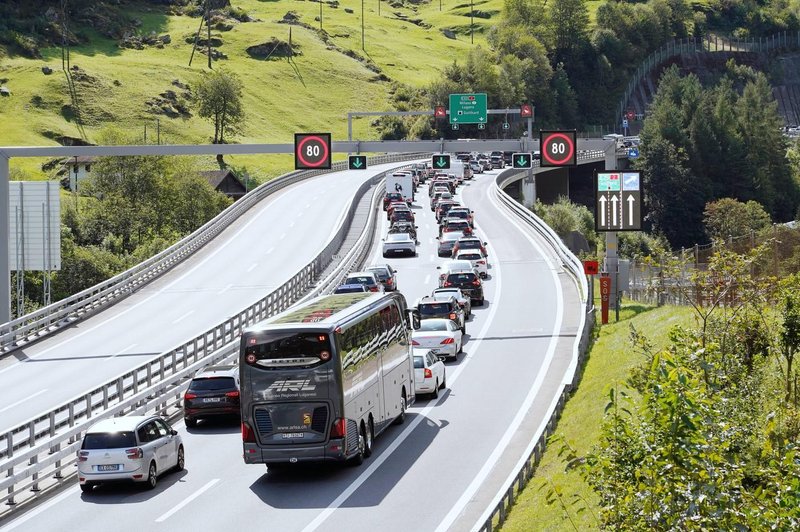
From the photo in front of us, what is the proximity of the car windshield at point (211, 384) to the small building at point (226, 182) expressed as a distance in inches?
3747

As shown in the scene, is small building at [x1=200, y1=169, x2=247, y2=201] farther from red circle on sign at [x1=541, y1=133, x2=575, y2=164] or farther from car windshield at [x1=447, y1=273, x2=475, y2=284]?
red circle on sign at [x1=541, y1=133, x2=575, y2=164]

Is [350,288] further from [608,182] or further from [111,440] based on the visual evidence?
[111,440]

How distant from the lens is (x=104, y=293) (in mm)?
54844

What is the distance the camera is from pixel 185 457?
2761 centimetres

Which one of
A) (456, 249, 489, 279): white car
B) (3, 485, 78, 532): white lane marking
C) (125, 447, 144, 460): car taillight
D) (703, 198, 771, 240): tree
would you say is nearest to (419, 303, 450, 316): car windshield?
(456, 249, 489, 279): white car

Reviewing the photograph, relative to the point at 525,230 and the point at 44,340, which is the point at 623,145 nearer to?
the point at 525,230

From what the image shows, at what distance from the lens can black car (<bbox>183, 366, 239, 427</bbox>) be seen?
30.3 m

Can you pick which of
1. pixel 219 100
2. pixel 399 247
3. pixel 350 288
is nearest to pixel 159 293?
pixel 350 288

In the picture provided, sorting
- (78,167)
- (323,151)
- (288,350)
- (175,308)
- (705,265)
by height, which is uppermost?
(78,167)

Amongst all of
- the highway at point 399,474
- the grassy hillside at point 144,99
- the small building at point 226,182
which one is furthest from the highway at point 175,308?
the grassy hillside at point 144,99

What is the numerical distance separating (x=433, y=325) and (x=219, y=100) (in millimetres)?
115893

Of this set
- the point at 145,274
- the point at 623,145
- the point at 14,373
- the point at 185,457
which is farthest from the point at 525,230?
the point at 623,145

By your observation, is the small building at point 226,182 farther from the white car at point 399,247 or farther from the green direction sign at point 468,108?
the white car at point 399,247

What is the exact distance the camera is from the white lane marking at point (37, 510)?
22156 mm
